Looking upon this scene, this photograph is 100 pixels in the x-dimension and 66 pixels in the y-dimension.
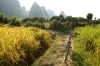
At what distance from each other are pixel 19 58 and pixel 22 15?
350ft

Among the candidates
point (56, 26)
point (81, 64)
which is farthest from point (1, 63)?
point (56, 26)

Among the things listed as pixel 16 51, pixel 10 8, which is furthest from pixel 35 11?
pixel 16 51

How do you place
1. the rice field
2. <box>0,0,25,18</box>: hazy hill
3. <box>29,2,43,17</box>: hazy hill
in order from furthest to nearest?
<box>29,2,43,17</box>: hazy hill < <box>0,0,25,18</box>: hazy hill < the rice field

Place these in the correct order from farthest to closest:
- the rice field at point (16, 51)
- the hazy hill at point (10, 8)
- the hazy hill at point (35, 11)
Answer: the hazy hill at point (35, 11) < the hazy hill at point (10, 8) < the rice field at point (16, 51)

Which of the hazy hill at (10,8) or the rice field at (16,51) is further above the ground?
the hazy hill at (10,8)

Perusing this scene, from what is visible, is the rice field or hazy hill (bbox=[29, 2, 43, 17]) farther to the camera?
hazy hill (bbox=[29, 2, 43, 17])

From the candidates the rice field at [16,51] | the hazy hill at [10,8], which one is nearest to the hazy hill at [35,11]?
the hazy hill at [10,8]

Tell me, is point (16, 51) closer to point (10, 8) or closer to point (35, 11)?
point (10, 8)

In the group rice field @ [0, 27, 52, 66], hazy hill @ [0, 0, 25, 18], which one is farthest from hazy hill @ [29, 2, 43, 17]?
rice field @ [0, 27, 52, 66]

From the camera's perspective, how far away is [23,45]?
9914mm

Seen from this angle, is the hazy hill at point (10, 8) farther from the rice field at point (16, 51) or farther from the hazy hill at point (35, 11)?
the rice field at point (16, 51)

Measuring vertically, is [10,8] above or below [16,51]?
above

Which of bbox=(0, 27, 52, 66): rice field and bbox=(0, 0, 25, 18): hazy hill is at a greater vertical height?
bbox=(0, 0, 25, 18): hazy hill

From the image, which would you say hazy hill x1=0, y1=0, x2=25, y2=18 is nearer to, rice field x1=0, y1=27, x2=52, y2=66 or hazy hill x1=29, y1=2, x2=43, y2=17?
hazy hill x1=29, y1=2, x2=43, y2=17
